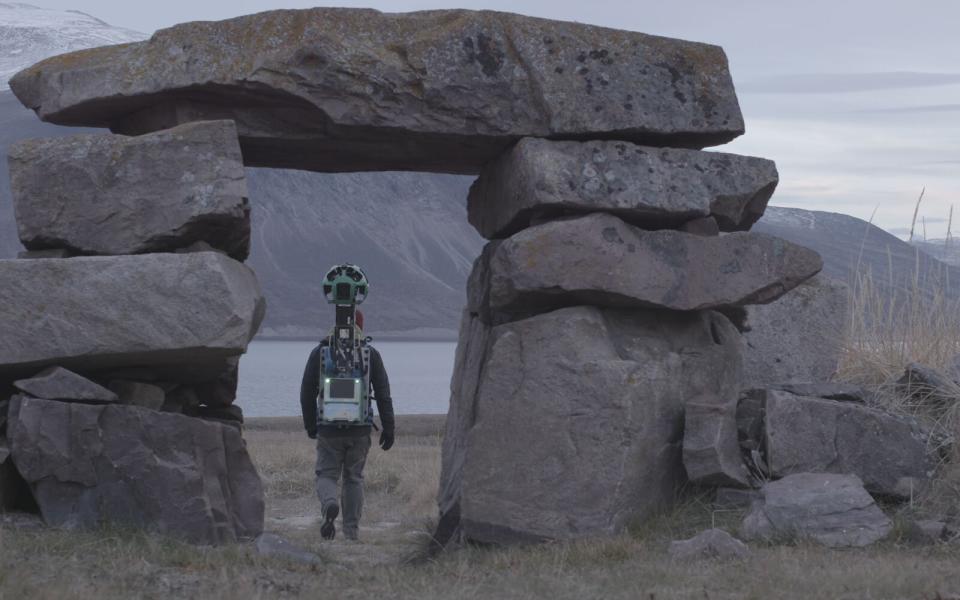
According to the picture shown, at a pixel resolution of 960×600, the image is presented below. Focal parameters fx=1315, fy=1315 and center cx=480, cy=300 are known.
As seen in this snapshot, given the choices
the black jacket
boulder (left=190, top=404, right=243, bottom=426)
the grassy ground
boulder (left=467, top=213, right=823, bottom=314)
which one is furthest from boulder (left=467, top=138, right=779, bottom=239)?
boulder (left=190, top=404, right=243, bottom=426)

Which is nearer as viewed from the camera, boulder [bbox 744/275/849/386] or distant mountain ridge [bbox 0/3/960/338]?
boulder [bbox 744/275/849/386]

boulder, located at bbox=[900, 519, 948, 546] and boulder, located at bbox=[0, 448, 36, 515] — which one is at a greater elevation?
boulder, located at bbox=[900, 519, 948, 546]

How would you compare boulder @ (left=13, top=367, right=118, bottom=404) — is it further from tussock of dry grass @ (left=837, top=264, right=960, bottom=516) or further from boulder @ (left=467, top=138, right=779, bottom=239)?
tussock of dry grass @ (left=837, top=264, right=960, bottom=516)

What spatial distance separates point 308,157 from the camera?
30.2 ft

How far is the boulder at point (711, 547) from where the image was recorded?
693 centimetres

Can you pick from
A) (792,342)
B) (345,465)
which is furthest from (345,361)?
(792,342)

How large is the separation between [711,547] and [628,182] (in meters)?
2.49

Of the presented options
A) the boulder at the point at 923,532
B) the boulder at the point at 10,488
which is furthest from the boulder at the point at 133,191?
the boulder at the point at 923,532

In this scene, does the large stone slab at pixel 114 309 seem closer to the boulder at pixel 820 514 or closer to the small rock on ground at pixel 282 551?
the small rock on ground at pixel 282 551

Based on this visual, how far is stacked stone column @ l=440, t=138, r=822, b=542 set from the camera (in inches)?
310

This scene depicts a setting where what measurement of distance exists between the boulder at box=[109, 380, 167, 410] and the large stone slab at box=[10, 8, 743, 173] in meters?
1.76

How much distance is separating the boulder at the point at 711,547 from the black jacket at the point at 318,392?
2.55 meters

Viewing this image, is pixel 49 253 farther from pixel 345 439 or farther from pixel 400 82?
pixel 400 82

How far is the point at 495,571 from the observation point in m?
6.99
